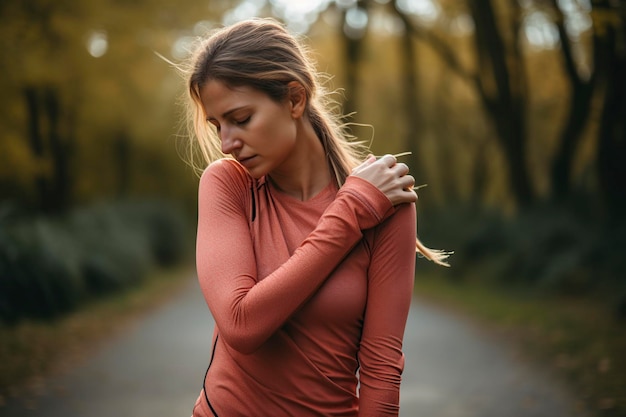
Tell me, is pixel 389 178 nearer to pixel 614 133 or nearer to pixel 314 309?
pixel 314 309

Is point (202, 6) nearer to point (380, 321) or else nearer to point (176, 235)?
point (176, 235)

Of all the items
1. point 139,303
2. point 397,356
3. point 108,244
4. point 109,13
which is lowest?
point 397,356

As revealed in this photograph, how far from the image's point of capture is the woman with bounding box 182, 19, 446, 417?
6.75ft

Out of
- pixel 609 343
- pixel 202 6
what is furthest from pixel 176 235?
pixel 609 343

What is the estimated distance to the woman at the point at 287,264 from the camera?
81.0 inches

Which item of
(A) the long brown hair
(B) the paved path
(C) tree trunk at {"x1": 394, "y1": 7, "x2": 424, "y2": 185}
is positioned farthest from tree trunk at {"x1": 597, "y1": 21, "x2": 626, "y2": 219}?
(A) the long brown hair

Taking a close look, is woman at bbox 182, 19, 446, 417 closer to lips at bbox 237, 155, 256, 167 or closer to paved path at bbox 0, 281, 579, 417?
lips at bbox 237, 155, 256, 167

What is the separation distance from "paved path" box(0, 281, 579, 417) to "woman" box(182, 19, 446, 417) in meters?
4.65

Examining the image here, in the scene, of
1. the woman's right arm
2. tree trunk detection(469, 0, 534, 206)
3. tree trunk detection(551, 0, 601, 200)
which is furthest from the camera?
tree trunk detection(469, 0, 534, 206)

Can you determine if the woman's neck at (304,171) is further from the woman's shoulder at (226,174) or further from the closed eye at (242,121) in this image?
the closed eye at (242,121)

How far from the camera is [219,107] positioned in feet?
7.02

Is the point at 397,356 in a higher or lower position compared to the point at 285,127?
lower

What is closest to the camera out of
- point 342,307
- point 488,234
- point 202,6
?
point 342,307

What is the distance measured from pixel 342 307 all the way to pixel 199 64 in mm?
792
